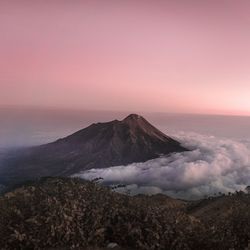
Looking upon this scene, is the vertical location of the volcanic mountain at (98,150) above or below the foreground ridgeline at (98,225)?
below

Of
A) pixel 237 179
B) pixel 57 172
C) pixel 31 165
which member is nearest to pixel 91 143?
pixel 57 172

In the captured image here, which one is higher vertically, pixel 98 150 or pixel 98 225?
pixel 98 225

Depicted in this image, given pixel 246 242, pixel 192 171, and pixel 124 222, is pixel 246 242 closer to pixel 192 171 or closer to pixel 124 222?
pixel 124 222

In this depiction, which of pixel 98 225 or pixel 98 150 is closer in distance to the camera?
pixel 98 225

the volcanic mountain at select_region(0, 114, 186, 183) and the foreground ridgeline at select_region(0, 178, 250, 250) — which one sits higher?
the foreground ridgeline at select_region(0, 178, 250, 250)

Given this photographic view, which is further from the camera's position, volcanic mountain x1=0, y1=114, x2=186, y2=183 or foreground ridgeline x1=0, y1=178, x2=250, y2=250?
volcanic mountain x1=0, y1=114, x2=186, y2=183

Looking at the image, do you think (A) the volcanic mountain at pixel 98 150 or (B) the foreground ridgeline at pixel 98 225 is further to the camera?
(A) the volcanic mountain at pixel 98 150
